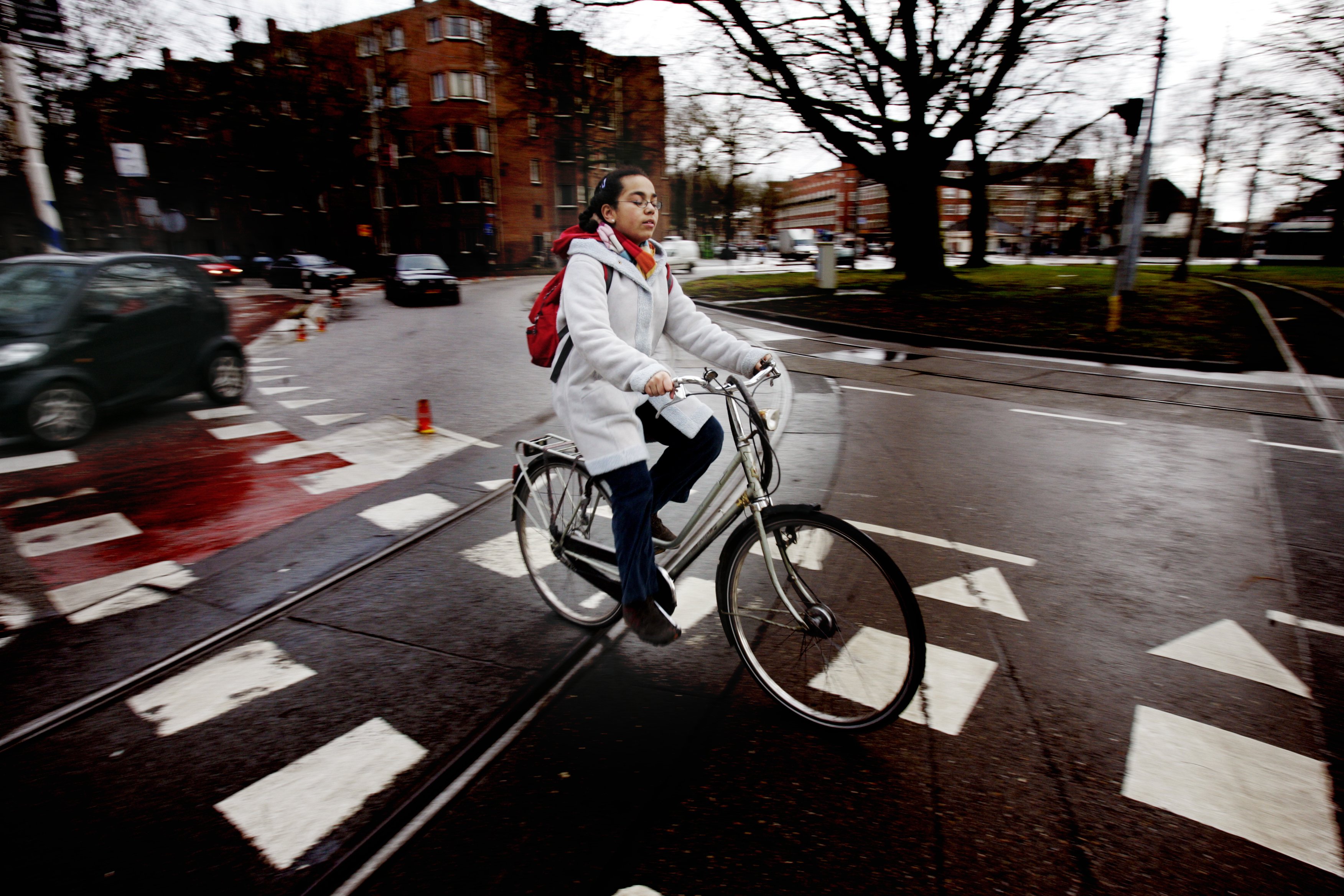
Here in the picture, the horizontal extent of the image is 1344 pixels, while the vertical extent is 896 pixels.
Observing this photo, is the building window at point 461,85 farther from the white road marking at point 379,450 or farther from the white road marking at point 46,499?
the white road marking at point 46,499

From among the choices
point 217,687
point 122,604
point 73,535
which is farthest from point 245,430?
point 217,687

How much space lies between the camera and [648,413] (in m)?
3.01

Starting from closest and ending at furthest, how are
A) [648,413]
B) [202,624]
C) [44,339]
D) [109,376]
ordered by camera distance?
[648,413] < [202,624] < [44,339] < [109,376]

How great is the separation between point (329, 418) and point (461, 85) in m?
48.6

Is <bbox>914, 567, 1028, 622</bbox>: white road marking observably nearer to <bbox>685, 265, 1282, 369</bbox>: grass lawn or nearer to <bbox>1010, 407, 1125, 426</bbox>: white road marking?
<bbox>1010, 407, 1125, 426</bbox>: white road marking

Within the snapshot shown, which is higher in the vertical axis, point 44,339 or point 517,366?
point 44,339

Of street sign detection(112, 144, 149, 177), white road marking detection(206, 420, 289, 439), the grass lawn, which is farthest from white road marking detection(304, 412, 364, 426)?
the grass lawn

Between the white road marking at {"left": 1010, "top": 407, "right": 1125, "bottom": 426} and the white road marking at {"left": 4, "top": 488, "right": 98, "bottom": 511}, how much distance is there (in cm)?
822

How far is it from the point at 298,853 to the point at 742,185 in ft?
278

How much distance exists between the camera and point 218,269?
25.0 meters

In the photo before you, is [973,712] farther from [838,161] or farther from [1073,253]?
[1073,253]

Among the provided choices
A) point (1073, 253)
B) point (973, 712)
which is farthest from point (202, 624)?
point (1073, 253)

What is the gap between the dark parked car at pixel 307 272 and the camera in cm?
3144

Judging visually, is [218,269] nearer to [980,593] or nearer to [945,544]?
[945,544]
